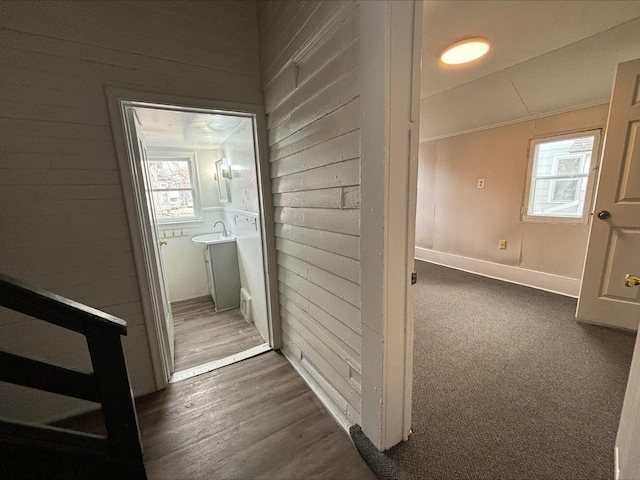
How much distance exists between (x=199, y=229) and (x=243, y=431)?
2.99 metres

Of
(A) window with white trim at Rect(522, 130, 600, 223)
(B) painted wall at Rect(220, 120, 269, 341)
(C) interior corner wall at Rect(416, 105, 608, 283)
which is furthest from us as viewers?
(C) interior corner wall at Rect(416, 105, 608, 283)

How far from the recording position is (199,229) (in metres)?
3.73

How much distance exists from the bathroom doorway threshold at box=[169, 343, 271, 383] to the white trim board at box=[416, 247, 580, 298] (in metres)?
3.38

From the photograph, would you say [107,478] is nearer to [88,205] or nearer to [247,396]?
[247,396]

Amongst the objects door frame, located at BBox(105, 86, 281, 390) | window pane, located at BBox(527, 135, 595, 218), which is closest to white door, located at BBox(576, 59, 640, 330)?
window pane, located at BBox(527, 135, 595, 218)

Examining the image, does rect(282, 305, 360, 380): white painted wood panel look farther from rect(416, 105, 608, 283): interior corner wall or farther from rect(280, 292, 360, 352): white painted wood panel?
rect(416, 105, 608, 283): interior corner wall

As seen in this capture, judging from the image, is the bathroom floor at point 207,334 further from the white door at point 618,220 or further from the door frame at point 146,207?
the white door at point 618,220

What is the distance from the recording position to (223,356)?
2.23m

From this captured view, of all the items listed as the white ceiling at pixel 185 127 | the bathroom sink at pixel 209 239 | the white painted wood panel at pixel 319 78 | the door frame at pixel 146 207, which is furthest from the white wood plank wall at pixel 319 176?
the bathroom sink at pixel 209 239

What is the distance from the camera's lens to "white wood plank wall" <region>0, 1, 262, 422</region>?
1274 mm

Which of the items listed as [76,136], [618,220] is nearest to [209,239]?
[76,136]

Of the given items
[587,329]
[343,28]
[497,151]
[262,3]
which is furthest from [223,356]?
[497,151]

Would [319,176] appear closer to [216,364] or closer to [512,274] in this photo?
[216,364]

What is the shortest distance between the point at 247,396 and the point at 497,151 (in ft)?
13.6
